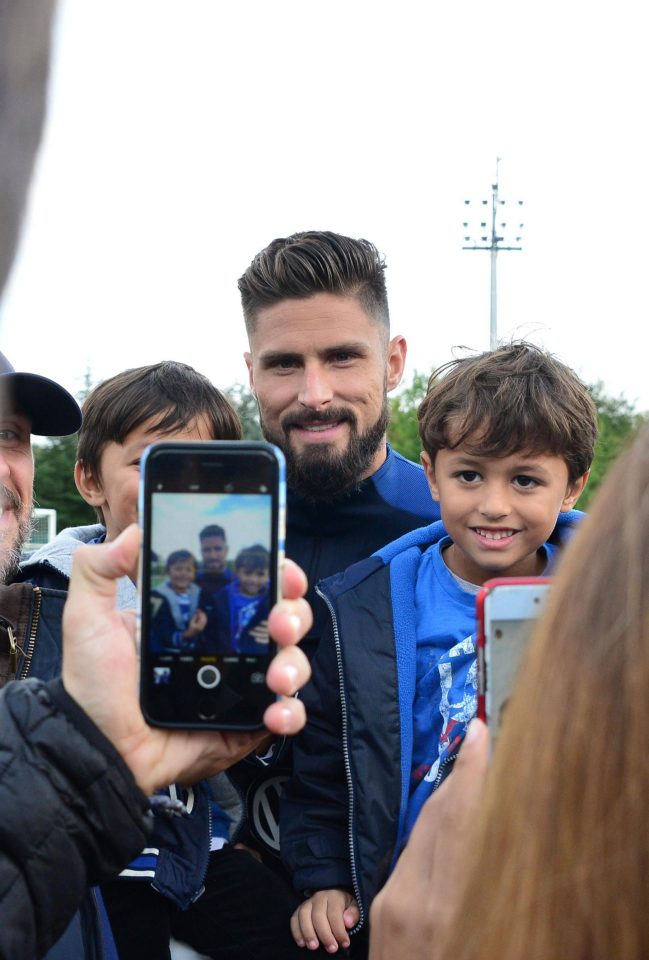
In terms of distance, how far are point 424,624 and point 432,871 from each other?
143 centimetres

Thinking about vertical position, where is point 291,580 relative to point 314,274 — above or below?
below

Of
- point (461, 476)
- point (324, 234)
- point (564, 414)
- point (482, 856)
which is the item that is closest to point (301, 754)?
point (461, 476)

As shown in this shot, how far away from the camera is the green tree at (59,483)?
29266mm

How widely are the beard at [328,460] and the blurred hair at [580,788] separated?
7.83 feet

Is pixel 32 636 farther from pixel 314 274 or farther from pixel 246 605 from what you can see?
pixel 314 274

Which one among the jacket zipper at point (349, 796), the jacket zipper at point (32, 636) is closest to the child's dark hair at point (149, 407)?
the jacket zipper at point (32, 636)

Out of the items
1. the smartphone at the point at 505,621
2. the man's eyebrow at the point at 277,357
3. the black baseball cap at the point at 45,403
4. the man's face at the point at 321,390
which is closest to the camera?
the smartphone at the point at 505,621

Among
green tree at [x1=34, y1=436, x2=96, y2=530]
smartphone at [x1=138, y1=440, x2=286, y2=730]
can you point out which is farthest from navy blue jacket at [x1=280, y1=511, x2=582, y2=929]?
green tree at [x1=34, y1=436, x2=96, y2=530]

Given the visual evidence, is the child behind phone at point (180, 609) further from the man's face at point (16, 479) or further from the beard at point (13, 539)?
the man's face at point (16, 479)

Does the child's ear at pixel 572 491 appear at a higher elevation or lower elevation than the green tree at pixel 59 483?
higher

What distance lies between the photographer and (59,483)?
2961 centimetres

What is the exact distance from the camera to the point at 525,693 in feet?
3.28

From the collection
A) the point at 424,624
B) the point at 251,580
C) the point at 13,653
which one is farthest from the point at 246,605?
the point at 424,624

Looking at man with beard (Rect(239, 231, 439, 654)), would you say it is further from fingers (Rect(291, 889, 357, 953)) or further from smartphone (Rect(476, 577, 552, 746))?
smartphone (Rect(476, 577, 552, 746))
